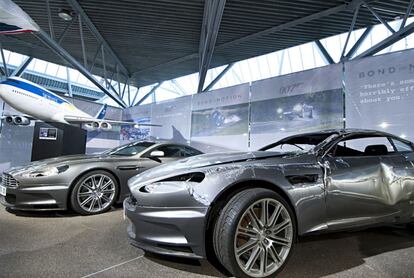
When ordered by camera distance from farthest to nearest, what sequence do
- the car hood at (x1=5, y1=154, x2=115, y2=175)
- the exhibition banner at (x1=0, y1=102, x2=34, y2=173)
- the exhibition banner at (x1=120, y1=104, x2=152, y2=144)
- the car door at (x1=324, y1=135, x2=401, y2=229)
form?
1. the exhibition banner at (x1=120, y1=104, x2=152, y2=144)
2. the exhibition banner at (x1=0, y1=102, x2=34, y2=173)
3. the car hood at (x1=5, y1=154, x2=115, y2=175)
4. the car door at (x1=324, y1=135, x2=401, y2=229)

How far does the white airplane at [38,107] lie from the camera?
9.07 m

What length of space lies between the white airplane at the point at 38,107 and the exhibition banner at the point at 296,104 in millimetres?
5685

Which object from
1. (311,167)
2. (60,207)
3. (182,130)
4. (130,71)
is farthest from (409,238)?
(130,71)

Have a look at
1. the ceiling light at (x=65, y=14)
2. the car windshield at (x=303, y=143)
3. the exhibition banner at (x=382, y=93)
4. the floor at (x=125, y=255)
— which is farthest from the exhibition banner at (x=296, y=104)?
the ceiling light at (x=65, y=14)

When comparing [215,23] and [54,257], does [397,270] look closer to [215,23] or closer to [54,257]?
[54,257]

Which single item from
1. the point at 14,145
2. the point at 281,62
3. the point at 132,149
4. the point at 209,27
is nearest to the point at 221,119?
the point at 209,27

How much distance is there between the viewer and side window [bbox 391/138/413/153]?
3092 millimetres

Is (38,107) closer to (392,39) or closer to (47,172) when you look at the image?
(47,172)

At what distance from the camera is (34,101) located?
9.66 meters

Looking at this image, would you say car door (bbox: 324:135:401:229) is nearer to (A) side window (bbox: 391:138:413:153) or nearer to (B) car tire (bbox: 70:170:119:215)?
(A) side window (bbox: 391:138:413:153)

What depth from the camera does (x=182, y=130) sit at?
8.98 meters

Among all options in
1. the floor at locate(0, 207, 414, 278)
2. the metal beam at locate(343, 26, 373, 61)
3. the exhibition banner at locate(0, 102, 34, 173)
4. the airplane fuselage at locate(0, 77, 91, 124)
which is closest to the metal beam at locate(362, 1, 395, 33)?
A: the metal beam at locate(343, 26, 373, 61)

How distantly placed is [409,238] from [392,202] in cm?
92

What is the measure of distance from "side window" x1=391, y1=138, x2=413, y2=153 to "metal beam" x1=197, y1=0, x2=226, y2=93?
19.2 ft
